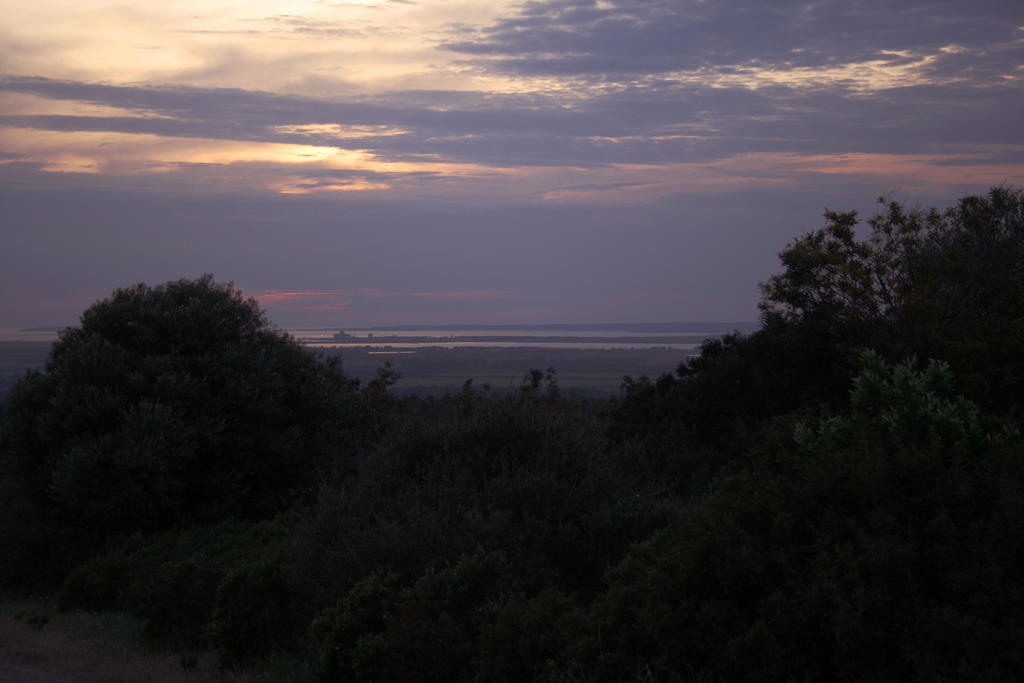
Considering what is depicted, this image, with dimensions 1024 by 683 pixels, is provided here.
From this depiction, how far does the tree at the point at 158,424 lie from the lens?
14.2 meters

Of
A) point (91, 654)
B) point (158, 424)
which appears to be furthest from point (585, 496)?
point (158, 424)

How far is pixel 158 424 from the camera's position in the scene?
1411 cm

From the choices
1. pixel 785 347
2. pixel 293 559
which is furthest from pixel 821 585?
pixel 785 347

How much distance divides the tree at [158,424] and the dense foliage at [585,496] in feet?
0.20

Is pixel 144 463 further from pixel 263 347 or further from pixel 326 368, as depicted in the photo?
pixel 326 368

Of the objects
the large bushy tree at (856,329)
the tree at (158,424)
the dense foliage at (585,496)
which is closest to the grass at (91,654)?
the dense foliage at (585,496)

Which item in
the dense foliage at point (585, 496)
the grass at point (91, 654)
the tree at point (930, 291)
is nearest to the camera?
the dense foliage at point (585, 496)

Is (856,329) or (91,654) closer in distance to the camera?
(91,654)

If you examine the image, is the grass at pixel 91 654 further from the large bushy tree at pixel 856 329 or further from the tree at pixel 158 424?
the large bushy tree at pixel 856 329

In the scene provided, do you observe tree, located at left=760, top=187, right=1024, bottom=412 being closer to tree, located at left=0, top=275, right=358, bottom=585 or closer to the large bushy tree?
the large bushy tree

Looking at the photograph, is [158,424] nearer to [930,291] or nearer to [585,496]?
[585,496]

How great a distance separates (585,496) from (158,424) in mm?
8168

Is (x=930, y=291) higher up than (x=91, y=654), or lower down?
higher up

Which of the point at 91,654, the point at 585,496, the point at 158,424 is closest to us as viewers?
the point at 585,496
